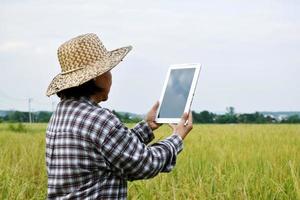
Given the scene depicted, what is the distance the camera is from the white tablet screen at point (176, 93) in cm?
209

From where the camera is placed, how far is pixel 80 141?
1.87 metres

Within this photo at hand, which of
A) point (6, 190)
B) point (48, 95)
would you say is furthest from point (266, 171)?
point (48, 95)

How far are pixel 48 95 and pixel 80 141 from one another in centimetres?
26

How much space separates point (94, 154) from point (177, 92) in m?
0.41

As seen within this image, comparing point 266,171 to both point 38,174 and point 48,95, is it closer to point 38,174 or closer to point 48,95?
point 38,174

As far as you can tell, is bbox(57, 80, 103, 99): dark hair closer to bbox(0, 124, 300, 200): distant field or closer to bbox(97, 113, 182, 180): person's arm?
bbox(97, 113, 182, 180): person's arm

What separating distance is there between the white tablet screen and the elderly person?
10cm

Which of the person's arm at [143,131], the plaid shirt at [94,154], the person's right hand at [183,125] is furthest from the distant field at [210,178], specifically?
the plaid shirt at [94,154]

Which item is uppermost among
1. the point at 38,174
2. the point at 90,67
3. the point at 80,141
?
the point at 90,67

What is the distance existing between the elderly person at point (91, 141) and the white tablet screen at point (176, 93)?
10 centimetres

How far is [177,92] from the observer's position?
6.95 feet

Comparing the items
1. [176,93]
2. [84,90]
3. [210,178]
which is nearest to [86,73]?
[84,90]

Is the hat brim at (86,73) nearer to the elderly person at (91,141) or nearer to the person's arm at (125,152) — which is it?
the elderly person at (91,141)

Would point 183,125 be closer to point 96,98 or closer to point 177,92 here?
point 177,92
